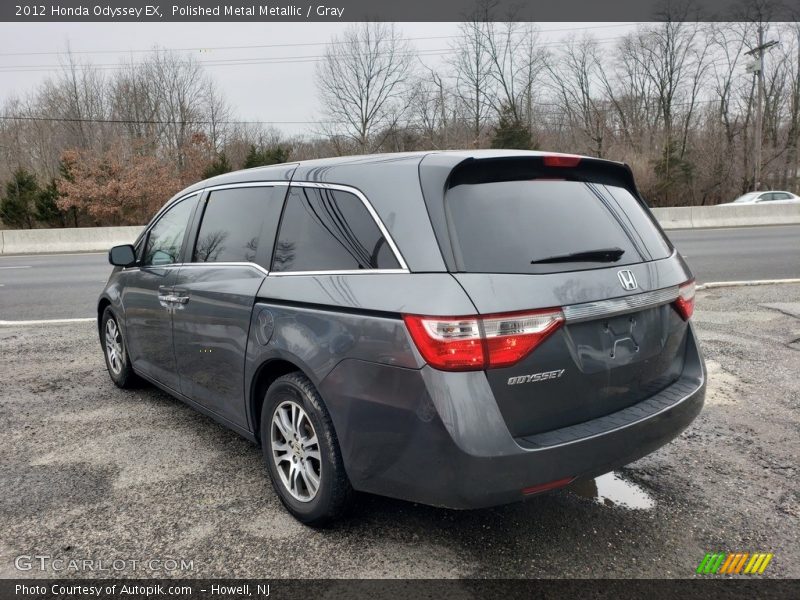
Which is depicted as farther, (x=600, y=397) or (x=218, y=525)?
(x=218, y=525)

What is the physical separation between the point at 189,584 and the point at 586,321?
1.97 meters

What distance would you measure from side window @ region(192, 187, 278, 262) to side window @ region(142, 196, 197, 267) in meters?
0.31

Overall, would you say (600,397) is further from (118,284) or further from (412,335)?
(118,284)

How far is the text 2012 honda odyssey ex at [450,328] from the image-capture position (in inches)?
88.5

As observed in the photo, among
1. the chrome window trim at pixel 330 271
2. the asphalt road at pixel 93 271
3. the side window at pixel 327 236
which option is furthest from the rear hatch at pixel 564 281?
the asphalt road at pixel 93 271

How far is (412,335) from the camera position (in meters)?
2.27

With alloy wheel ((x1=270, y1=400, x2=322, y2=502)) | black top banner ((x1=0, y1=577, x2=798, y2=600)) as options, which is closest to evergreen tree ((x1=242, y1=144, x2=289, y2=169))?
alloy wheel ((x1=270, y1=400, x2=322, y2=502))

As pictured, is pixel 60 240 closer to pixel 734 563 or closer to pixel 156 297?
pixel 156 297

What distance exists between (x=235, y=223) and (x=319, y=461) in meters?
1.55

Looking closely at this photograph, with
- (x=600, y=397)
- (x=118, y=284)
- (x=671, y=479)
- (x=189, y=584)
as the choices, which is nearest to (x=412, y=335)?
(x=600, y=397)

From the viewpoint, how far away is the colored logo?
253 cm

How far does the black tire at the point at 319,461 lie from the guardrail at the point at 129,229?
2105cm

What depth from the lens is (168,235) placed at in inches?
169
